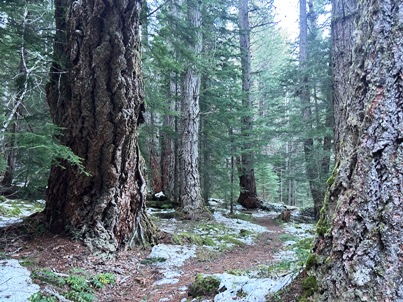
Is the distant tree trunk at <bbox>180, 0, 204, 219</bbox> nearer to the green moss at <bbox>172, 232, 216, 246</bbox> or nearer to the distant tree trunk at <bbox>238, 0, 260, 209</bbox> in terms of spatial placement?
the green moss at <bbox>172, 232, 216, 246</bbox>

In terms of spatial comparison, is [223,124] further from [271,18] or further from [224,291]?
[224,291]

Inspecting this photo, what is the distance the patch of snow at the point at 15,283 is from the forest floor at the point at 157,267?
2.2 inches

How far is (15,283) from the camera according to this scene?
3.46 metres

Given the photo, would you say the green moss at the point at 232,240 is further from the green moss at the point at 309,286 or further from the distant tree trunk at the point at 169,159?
the distant tree trunk at the point at 169,159

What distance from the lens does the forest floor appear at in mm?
3047

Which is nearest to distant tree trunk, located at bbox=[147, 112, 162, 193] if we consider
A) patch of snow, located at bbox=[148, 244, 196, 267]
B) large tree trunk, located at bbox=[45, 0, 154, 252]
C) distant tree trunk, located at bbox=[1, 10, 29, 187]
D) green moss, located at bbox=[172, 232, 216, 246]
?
green moss, located at bbox=[172, 232, 216, 246]

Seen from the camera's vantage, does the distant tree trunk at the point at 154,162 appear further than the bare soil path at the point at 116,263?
Yes

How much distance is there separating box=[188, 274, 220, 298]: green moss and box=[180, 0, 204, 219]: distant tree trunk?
613cm

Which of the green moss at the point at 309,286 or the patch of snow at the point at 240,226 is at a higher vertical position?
the green moss at the point at 309,286

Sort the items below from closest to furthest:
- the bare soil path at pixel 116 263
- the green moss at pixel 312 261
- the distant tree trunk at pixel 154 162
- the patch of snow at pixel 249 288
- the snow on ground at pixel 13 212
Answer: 1. the green moss at pixel 312 261
2. the patch of snow at pixel 249 288
3. the bare soil path at pixel 116 263
4. the snow on ground at pixel 13 212
5. the distant tree trunk at pixel 154 162

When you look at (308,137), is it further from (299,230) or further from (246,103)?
(246,103)

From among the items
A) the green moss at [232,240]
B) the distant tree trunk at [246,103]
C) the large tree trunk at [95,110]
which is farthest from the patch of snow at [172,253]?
the distant tree trunk at [246,103]

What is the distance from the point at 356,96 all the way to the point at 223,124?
11.2m

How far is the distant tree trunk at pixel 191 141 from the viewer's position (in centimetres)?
979
